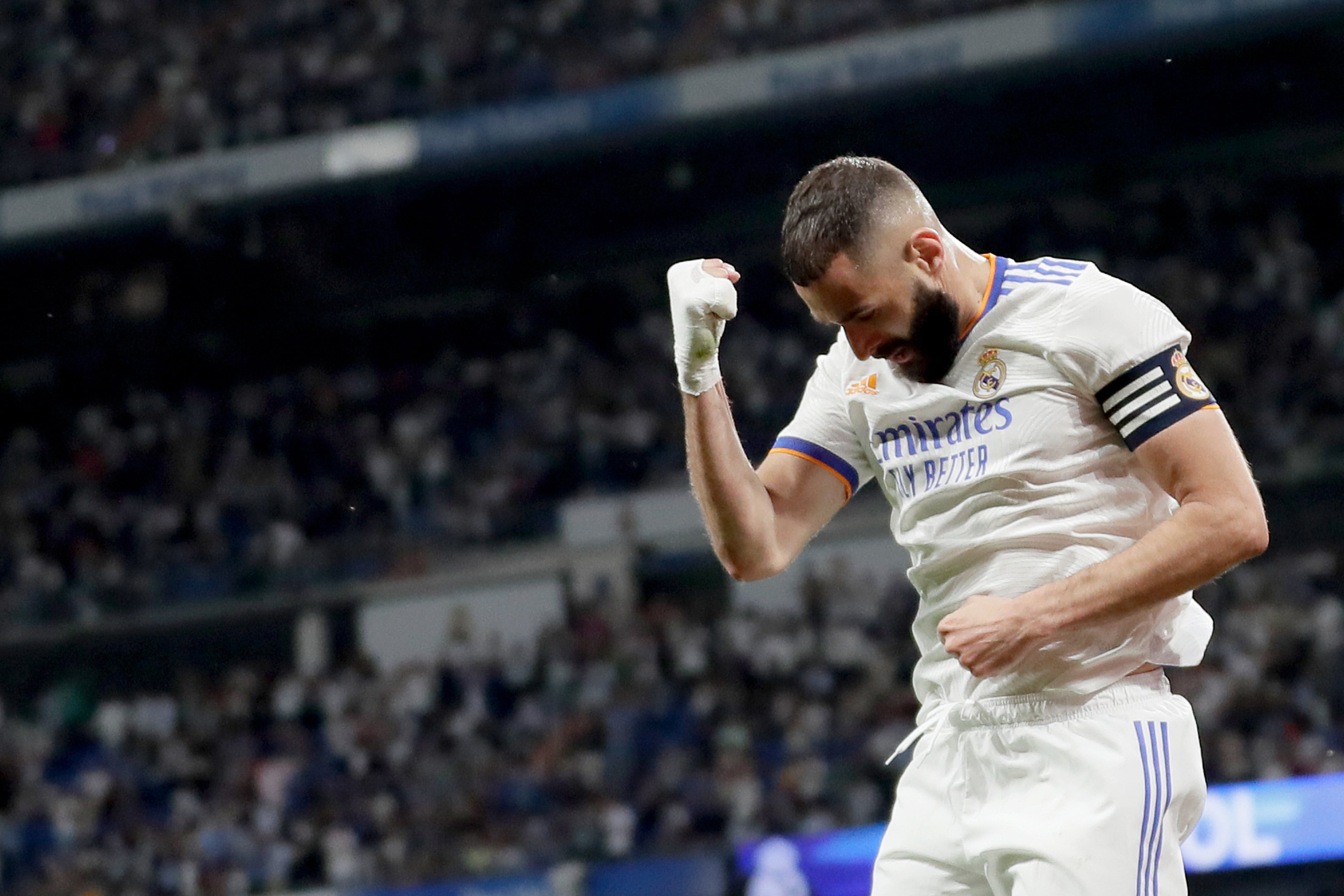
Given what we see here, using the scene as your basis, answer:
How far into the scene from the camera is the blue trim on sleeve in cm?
337

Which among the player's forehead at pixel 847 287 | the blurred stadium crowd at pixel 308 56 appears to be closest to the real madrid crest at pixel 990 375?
the player's forehead at pixel 847 287

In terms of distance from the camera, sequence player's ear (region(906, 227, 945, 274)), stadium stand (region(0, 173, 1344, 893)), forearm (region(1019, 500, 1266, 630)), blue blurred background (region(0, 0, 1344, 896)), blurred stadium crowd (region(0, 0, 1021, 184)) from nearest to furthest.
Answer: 1. forearm (region(1019, 500, 1266, 630))
2. player's ear (region(906, 227, 945, 274))
3. stadium stand (region(0, 173, 1344, 893))
4. blue blurred background (region(0, 0, 1344, 896))
5. blurred stadium crowd (region(0, 0, 1021, 184))

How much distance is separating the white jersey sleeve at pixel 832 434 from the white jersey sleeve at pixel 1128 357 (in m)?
0.55

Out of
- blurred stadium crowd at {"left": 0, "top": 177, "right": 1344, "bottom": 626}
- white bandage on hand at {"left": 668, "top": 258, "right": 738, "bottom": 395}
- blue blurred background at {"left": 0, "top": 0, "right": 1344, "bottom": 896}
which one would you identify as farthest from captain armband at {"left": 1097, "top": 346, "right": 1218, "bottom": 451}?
blurred stadium crowd at {"left": 0, "top": 177, "right": 1344, "bottom": 626}

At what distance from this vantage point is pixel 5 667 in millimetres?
20906

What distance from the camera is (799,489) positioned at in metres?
3.38

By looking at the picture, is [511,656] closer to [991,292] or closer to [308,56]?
[308,56]

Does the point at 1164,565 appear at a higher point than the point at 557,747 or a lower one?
lower

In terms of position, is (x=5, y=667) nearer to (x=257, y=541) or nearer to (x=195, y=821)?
(x=257, y=541)

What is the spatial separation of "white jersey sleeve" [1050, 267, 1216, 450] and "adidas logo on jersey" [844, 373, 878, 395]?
1.35 ft

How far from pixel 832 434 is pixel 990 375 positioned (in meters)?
0.47

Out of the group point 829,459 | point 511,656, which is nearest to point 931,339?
point 829,459

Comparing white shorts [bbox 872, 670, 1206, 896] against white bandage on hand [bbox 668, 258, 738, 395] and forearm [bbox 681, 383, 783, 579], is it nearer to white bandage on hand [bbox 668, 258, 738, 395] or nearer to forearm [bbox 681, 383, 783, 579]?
forearm [bbox 681, 383, 783, 579]

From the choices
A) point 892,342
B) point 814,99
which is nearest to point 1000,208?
point 814,99
